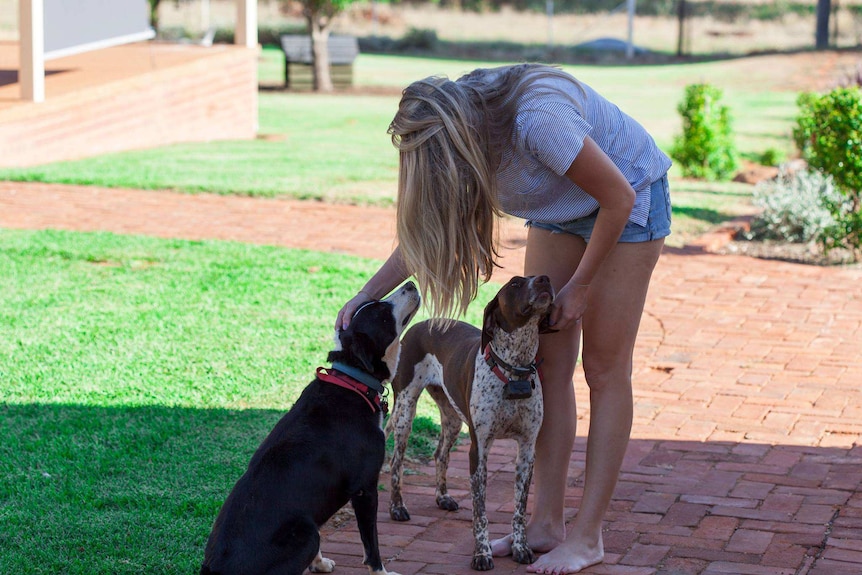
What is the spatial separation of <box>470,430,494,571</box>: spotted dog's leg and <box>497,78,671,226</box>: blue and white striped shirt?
90cm

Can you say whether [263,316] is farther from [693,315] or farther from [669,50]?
[669,50]

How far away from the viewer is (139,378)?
229 inches

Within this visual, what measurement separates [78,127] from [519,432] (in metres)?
11.5

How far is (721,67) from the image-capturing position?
33250mm

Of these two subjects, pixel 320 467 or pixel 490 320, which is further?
pixel 490 320

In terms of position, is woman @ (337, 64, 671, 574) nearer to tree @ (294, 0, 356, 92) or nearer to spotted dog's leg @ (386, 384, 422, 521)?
spotted dog's leg @ (386, 384, 422, 521)

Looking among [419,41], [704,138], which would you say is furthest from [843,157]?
[419,41]

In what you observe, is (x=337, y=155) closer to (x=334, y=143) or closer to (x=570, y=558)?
(x=334, y=143)

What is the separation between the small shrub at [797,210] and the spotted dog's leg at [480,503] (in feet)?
21.6

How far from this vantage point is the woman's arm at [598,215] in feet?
10.5

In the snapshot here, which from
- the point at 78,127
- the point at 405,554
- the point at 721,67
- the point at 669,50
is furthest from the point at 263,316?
the point at 669,50

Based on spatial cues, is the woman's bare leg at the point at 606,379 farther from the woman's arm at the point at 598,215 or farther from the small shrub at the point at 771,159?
the small shrub at the point at 771,159

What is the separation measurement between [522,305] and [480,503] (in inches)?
31.4

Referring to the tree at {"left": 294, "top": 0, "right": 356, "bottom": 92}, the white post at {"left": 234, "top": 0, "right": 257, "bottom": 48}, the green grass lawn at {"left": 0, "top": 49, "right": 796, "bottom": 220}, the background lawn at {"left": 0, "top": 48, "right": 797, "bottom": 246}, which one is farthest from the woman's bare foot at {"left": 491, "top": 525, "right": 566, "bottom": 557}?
the tree at {"left": 294, "top": 0, "right": 356, "bottom": 92}
